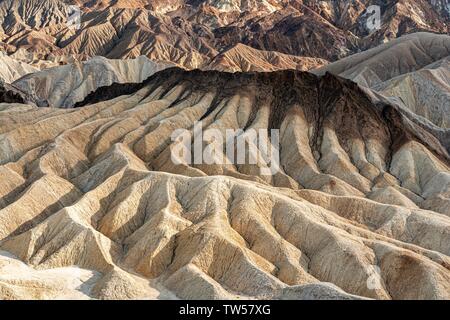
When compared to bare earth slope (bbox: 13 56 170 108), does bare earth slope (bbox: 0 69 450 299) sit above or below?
above

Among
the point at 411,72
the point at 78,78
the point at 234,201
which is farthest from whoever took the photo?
the point at 78,78

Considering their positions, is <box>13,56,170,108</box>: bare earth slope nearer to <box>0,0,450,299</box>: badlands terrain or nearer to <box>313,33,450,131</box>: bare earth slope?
<box>313,33,450,131</box>: bare earth slope

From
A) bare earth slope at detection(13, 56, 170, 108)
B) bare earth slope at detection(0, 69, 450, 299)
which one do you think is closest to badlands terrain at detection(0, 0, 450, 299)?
bare earth slope at detection(0, 69, 450, 299)

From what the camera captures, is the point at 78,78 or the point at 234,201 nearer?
the point at 234,201

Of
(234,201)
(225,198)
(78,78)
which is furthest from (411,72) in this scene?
(234,201)

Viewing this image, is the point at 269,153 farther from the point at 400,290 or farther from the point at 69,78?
the point at 69,78

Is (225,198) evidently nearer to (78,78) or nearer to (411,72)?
(411,72)

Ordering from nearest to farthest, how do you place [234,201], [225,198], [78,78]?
[234,201] < [225,198] < [78,78]

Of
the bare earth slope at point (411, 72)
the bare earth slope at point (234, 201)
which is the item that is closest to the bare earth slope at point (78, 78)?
the bare earth slope at point (411, 72)
